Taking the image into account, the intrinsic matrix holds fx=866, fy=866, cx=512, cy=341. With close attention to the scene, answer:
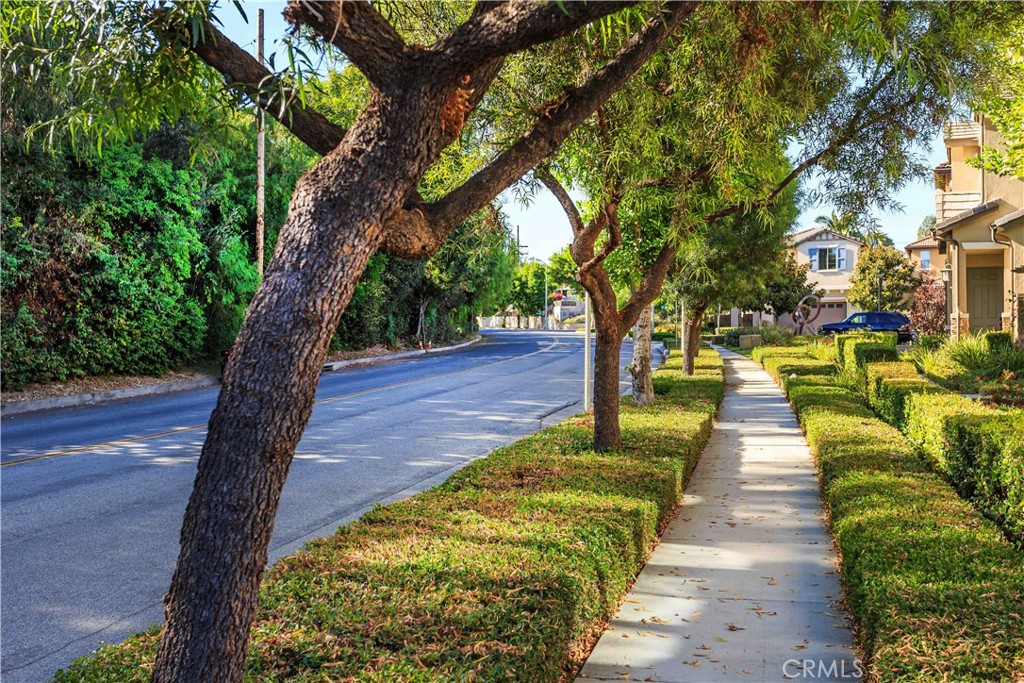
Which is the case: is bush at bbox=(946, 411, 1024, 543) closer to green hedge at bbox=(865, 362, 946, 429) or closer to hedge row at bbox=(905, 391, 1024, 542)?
hedge row at bbox=(905, 391, 1024, 542)

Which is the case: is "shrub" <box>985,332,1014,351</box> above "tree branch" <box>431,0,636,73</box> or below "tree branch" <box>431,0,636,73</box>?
below

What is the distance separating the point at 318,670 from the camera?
12.6 ft

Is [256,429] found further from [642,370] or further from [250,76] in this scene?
[642,370]

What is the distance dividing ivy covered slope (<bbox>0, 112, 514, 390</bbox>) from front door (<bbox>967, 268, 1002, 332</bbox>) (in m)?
18.3

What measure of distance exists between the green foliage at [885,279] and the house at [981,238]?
24016 millimetres

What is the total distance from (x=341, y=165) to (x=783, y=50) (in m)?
7.04

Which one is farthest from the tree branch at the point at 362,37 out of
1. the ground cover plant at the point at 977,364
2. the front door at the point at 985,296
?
the front door at the point at 985,296

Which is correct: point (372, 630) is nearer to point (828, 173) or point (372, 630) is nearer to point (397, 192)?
point (397, 192)

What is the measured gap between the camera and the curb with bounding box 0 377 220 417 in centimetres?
1765

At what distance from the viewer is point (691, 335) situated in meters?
24.2

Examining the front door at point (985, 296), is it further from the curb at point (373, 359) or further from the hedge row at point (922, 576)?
the hedge row at point (922, 576)

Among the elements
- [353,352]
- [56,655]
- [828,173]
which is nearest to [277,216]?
[353,352]

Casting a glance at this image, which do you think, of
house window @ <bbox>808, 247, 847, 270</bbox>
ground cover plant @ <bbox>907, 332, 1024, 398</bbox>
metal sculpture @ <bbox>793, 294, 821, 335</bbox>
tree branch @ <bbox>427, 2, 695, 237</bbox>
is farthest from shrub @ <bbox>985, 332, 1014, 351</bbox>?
house window @ <bbox>808, 247, 847, 270</bbox>

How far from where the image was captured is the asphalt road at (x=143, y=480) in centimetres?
611
